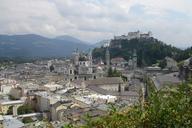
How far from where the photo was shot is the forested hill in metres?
62.5

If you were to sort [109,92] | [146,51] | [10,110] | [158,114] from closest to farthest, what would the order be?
[158,114]
[10,110]
[109,92]
[146,51]

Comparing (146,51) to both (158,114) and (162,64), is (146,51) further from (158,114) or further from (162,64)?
(158,114)

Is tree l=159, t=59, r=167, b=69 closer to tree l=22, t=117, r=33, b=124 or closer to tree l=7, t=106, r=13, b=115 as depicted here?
tree l=7, t=106, r=13, b=115

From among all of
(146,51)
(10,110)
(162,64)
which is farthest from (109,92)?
(146,51)

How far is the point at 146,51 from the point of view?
64.8 m

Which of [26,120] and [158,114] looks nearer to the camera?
[158,114]

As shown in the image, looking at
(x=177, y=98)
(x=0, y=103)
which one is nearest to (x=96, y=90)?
(x=0, y=103)

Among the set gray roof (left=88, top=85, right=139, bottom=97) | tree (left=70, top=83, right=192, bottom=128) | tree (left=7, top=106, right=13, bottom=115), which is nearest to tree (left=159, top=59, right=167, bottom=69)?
gray roof (left=88, top=85, right=139, bottom=97)

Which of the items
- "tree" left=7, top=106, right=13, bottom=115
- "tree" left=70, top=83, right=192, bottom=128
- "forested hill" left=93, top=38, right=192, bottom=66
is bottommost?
"tree" left=7, top=106, right=13, bottom=115

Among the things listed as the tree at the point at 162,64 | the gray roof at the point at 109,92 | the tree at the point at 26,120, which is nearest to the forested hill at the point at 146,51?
the tree at the point at 162,64

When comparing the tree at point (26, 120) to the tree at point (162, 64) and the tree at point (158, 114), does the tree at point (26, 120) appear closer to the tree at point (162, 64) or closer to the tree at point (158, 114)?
the tree at point (158, 114)

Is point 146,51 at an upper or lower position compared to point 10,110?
upper

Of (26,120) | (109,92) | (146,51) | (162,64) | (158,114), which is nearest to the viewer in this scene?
(158,114)

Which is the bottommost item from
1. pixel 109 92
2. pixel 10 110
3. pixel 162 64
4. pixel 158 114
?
pixel 10 110
